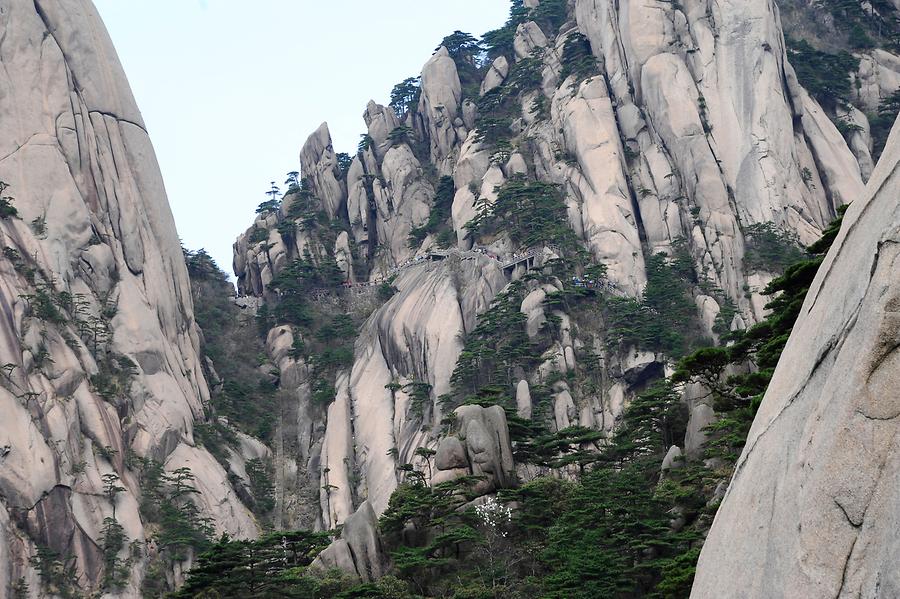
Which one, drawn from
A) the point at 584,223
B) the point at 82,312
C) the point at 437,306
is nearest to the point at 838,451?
the point at 82,312

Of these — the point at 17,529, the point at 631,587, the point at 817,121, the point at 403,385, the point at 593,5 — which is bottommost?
the point at 631,587

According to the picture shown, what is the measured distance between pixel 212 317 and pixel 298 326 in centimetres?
635

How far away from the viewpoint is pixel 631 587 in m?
30.1

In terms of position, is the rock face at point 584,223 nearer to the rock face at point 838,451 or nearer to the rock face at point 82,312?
the rock face at point 82,312

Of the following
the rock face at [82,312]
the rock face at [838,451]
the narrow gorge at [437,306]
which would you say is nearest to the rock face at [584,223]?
the narrow gorge at [437,306]

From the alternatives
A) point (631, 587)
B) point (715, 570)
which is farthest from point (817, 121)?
point (715, 570)

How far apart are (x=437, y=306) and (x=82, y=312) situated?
21409mm

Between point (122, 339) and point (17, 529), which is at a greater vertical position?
point (122, 339)

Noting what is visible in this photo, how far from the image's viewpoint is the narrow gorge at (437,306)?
37438mm

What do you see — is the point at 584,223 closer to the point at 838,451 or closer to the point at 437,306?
the point at 437,306

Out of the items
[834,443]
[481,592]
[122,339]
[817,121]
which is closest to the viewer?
[834,443]

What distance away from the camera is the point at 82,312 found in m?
58.8

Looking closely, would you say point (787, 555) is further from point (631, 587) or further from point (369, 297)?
point (369, 297)

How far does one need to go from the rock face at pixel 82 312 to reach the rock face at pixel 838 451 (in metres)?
43.0
